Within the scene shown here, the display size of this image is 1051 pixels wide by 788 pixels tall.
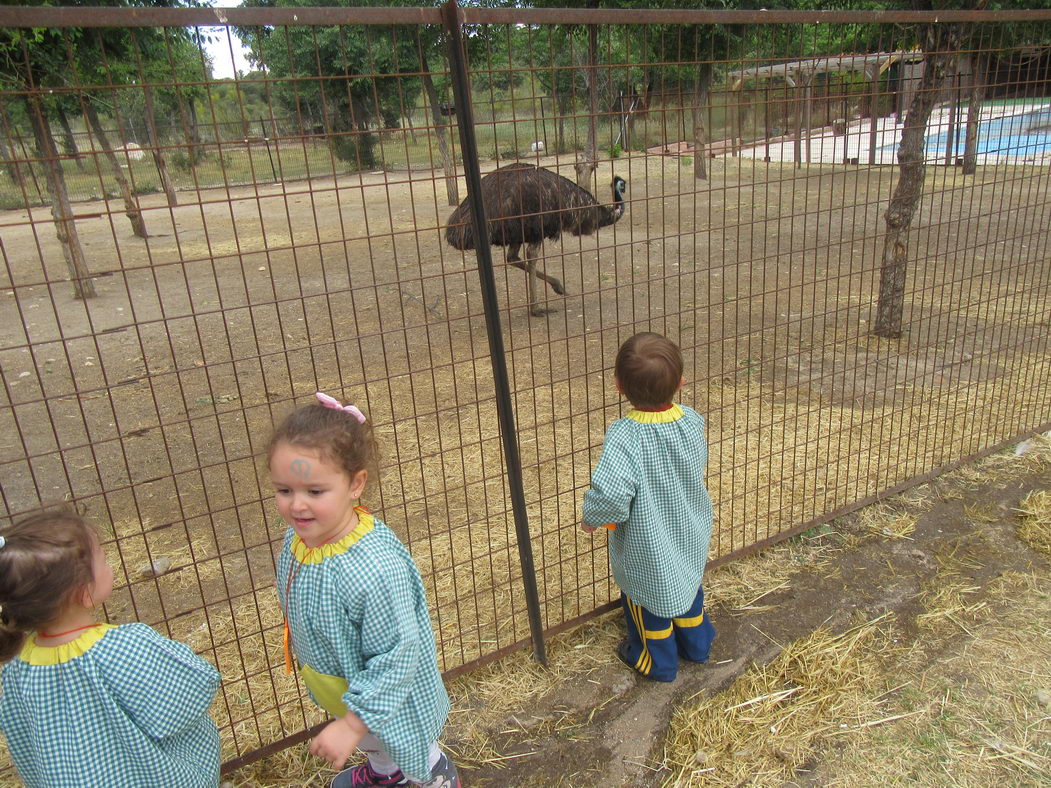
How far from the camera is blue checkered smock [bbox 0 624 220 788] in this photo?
68.1 inches

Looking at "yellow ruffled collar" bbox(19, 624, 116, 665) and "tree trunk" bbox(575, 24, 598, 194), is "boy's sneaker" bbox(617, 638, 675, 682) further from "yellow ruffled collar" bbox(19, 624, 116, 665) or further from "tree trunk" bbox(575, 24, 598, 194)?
"yellow ruffled collar" bbox(19, 624, 116, 665)

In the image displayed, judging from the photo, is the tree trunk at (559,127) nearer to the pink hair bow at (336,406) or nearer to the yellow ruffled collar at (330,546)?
the pink hair bow at (336,406)

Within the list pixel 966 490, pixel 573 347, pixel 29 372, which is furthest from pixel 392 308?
pixel 966 490

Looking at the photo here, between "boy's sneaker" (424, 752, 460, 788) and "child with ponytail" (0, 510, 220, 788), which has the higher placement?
"child with ponytail" (0, 510, 220, 788)

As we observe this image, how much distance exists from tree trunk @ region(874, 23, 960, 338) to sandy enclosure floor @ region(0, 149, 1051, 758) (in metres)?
0.29

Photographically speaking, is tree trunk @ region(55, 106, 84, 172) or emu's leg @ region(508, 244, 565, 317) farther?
emu's leg @ region(508, 244, 565, 317)

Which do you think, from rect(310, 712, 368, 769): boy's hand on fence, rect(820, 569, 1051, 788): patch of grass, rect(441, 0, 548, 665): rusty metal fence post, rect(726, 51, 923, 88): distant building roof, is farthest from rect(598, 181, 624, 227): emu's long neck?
rect(820, 569, 1051, 788): patch of grass

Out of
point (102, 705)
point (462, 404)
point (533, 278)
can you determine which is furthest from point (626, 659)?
point (533, 278)

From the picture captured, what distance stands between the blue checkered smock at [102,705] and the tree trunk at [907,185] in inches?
209

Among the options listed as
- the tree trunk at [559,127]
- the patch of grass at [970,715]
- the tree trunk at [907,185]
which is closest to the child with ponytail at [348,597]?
the tree trunk at [559,127]

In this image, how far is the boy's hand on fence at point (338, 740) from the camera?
1.71 meters

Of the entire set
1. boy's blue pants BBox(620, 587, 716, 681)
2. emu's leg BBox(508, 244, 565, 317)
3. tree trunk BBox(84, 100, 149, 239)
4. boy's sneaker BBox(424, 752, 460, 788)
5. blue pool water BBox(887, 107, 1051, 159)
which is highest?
tree trunk BBox(84, 100, 149, 239)

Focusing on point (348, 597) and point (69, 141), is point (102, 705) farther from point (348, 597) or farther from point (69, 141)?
point (69, 141)

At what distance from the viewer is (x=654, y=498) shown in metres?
2.64
